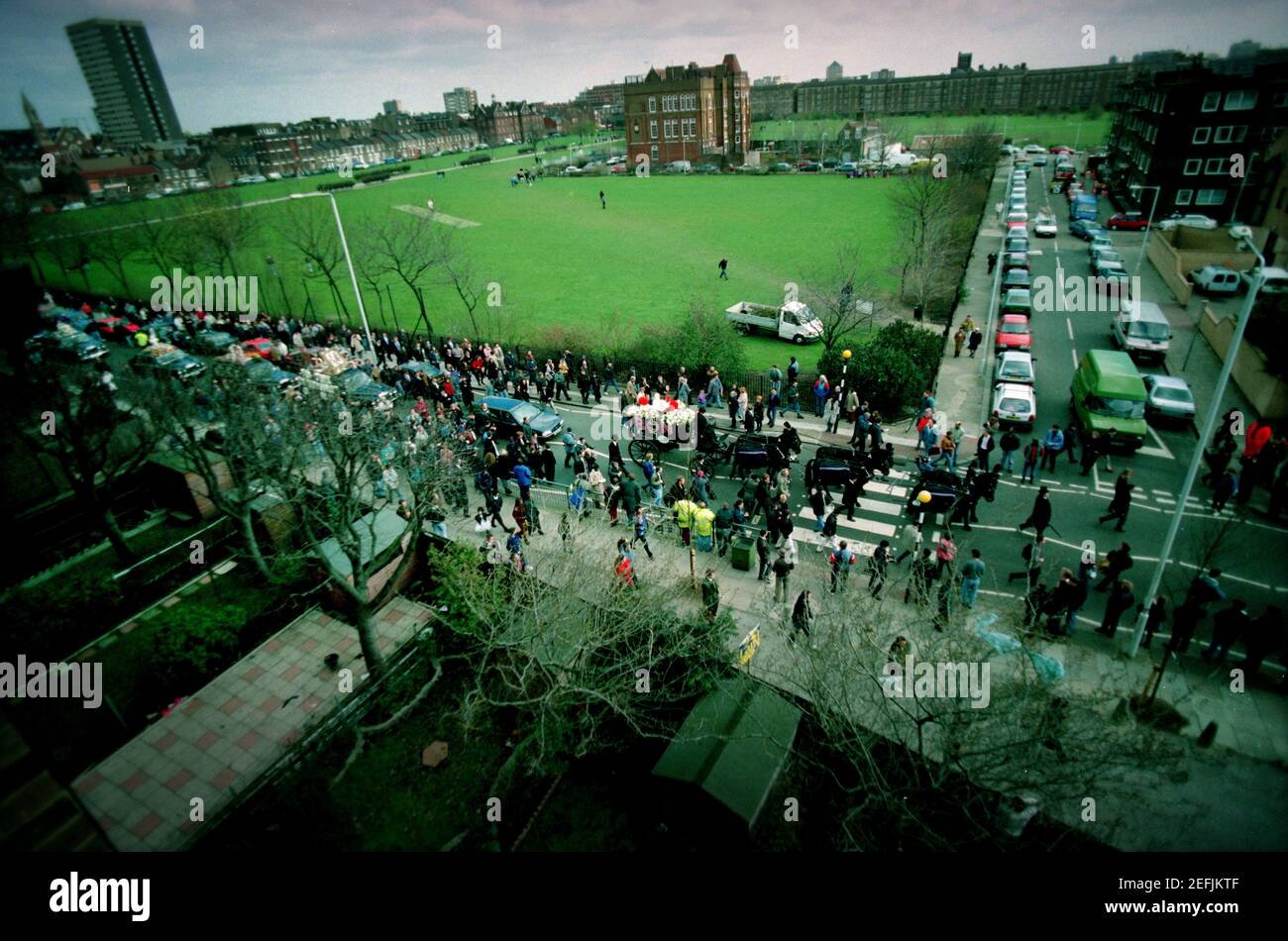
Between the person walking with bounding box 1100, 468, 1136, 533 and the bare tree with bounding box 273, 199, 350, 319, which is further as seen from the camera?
the bare tree with bounding box 273, 199, 350, 319

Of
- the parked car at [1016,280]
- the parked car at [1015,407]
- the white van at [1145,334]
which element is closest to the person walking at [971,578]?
the parked car at [1015,407]

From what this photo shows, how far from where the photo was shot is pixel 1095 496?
61.1ft

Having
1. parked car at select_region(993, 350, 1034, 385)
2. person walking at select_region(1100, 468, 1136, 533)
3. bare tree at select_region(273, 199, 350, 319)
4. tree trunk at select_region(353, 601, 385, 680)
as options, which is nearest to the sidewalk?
tree trunk at select_region(353, 601, 385, 680)

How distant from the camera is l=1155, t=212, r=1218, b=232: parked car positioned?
42688 mm

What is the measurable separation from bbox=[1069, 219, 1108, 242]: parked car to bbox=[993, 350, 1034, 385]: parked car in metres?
29.3

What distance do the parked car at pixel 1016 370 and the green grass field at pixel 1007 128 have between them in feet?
300

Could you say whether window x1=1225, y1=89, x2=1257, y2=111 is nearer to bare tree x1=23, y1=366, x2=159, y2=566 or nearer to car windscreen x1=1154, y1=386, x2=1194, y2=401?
car windscreen x1=1154, y1=386, x2=1194, y2=401

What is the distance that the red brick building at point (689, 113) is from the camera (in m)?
105

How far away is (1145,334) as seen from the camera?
27.3m

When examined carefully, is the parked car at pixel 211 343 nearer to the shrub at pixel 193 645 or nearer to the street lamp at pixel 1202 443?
the shrub at pixel 193 645

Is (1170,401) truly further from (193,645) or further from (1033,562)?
(193,645)
